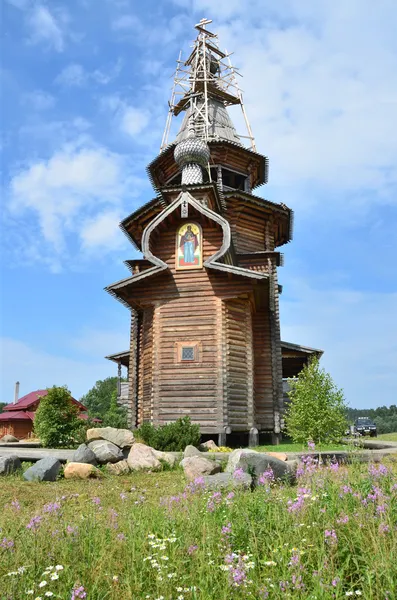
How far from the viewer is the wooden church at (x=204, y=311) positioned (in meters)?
16.3

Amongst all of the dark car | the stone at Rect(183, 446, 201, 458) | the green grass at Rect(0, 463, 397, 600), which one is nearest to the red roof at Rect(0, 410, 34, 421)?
the dark car

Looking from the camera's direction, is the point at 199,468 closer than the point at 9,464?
Yes

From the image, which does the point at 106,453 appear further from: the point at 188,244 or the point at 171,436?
the point at 188,244

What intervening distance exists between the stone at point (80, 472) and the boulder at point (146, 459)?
104 centimetres

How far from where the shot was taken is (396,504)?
4.16 metres

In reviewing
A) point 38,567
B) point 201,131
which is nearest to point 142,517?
point 38,567

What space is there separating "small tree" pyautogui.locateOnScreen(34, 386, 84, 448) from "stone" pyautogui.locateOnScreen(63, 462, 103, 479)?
611cm

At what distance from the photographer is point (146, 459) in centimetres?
1044

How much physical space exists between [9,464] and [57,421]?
540 cm

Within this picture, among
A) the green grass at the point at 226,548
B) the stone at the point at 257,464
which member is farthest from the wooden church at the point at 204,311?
the green grass at the point at 226,548

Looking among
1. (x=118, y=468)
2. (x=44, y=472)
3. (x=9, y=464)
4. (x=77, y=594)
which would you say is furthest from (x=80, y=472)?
(x=77, y=594)

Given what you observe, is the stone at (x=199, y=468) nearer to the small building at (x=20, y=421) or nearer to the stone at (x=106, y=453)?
the stone at (x=106, y=453)

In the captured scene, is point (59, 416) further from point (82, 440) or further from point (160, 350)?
point (160, 350)

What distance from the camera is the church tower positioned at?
16281 mm
